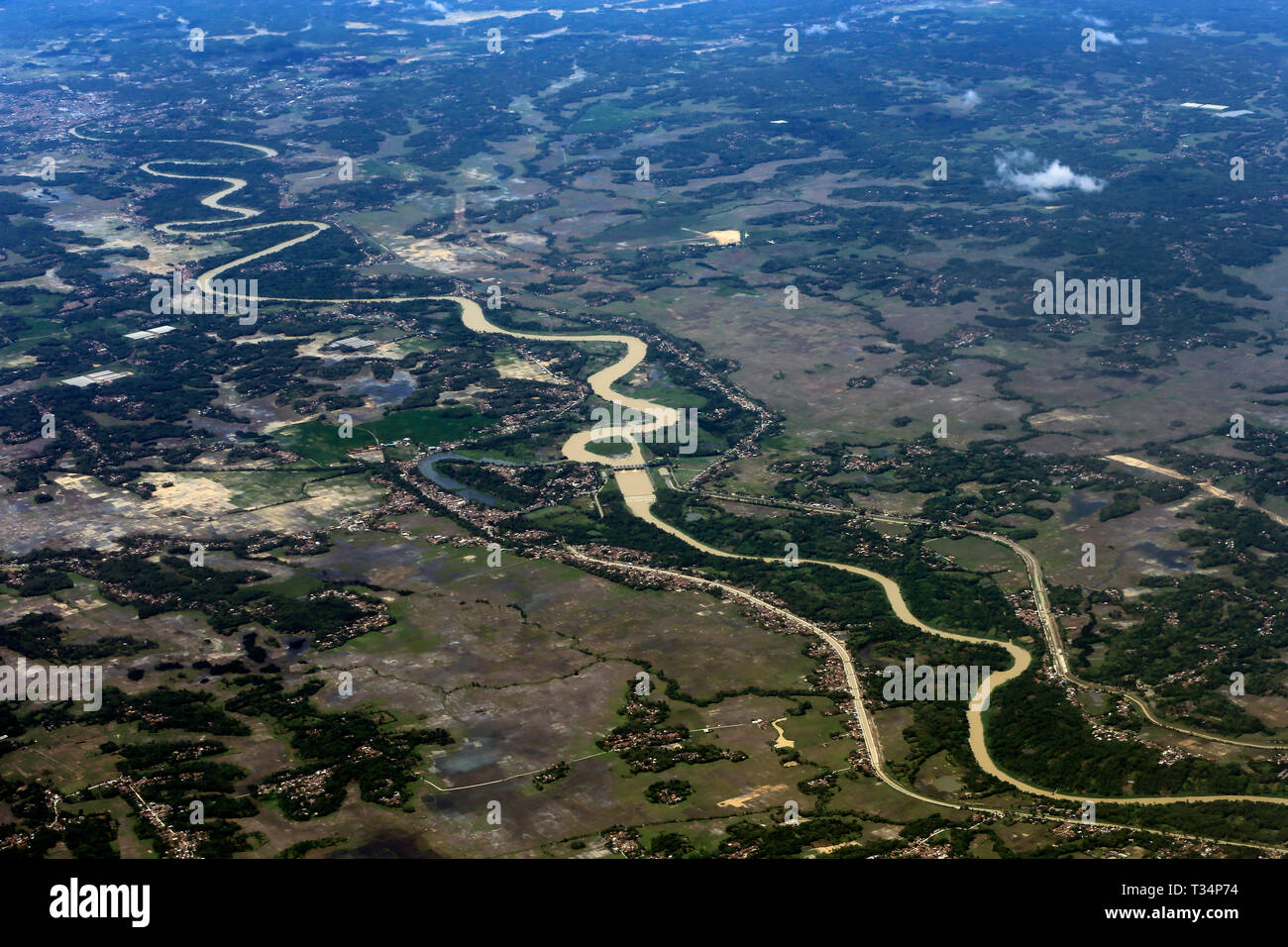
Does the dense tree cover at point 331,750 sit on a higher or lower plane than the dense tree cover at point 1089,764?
lower

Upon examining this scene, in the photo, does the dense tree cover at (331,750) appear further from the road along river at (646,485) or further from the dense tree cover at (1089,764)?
the dense tree cover at (1089,764)

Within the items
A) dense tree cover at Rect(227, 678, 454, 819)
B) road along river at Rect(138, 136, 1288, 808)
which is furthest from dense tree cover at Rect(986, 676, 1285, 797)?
dense tree cover at Rect(227, 678, 454, 819)

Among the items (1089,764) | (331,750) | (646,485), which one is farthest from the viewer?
(646,485)

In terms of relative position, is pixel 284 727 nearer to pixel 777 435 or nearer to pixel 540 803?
pixel 540 803

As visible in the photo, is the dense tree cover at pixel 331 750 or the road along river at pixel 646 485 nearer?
the dense tree cover at pixel 331 750

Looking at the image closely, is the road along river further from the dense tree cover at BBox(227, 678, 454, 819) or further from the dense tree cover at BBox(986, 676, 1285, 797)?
the dense tree cover at BBox(227, 678, 454, 819)

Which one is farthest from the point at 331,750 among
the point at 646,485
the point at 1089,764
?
the point at 646,485

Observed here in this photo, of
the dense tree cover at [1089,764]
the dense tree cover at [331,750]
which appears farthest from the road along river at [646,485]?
the dense tree cover at [331,750]

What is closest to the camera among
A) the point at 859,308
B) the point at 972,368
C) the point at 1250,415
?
the point at 1250,415

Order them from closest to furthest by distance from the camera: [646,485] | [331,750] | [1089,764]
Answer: [1089,764] → [331,750] → [646,485]

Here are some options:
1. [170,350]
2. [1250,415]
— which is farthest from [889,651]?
[170,350]

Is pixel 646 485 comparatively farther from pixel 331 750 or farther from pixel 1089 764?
pixel 1089 764
